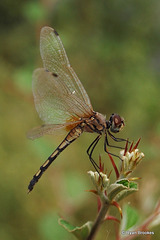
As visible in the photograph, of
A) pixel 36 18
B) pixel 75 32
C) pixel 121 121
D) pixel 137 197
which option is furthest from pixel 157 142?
pixel 75 32

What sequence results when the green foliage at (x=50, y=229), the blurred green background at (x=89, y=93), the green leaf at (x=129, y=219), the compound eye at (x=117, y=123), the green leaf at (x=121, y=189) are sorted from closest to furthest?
the green leaf at (x=121, y=189), the green leaf at (x=129, y=219), the compound eye at (x=117, y=123), the green foliage at (x=50, y=229), the blurred green background at (x=89, y=93)

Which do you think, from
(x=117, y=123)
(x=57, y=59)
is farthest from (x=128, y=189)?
(x=57, y=59)

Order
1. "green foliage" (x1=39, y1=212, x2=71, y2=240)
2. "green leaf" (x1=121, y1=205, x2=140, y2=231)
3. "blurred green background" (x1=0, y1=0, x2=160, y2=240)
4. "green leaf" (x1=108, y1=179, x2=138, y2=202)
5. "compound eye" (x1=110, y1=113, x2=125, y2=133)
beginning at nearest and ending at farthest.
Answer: "green leaf" (x1=108, y1=179, x2=138, y2=202)
"green leaf" (x1=121, y1=205, x2=140, y2=231)
"compound eye" (x1=110, y1=113, x2=125, y2=133)
"green foliage" (x1=39, y1=212, x2=71, y2=240)
"blurred green background" (x1=0, y1=0, x2=160, y2=240)

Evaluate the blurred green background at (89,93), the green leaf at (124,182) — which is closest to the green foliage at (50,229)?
the blurred green background at (89,93)

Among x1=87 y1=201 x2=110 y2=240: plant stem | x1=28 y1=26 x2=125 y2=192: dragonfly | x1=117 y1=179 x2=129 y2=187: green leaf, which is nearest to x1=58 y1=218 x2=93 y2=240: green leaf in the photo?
x1=87 y1=201 x2=110 y2=240: plant stem

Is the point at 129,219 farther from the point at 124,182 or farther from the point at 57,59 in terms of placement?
the point at 57,59

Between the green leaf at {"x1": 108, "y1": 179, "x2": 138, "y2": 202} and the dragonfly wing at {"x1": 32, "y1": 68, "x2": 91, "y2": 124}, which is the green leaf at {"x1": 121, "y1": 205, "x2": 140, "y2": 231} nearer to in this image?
the green leaf at {"x1": 108, "y1": 179, "x2": 138, "y2": 202}

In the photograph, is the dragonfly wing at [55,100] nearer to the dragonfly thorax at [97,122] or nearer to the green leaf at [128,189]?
the dragonfly thorax at [97,122]
